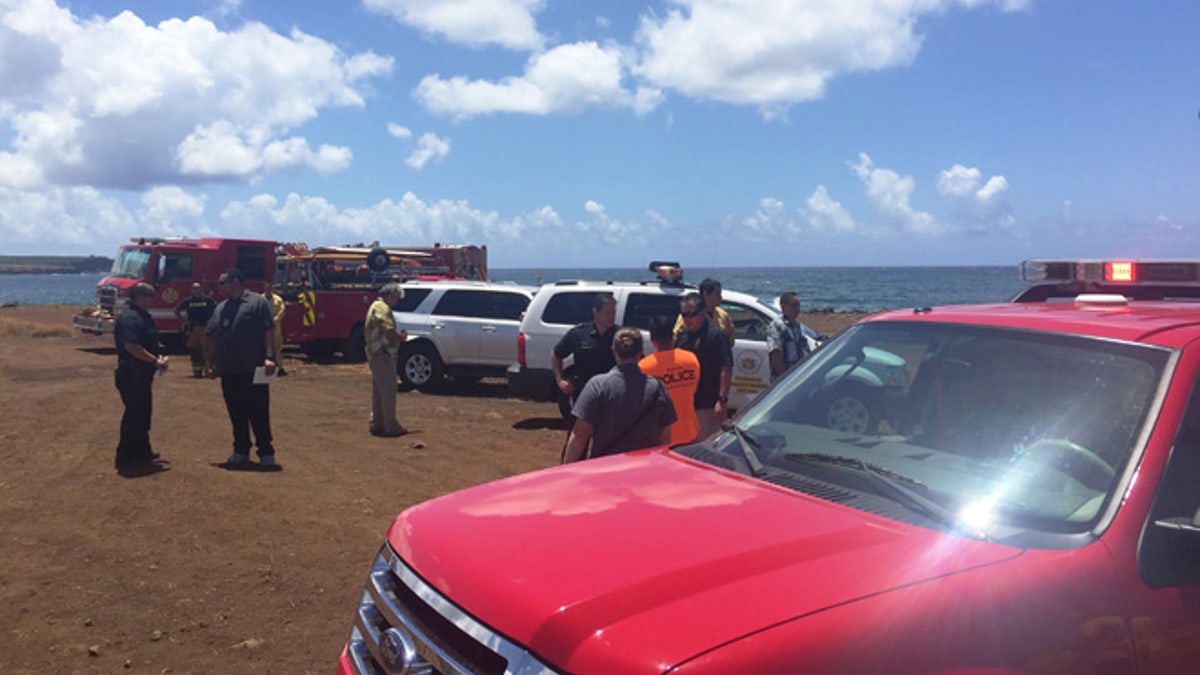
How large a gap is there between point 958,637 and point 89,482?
7.87 m

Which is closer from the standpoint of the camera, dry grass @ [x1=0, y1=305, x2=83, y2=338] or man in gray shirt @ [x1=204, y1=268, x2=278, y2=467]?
man in gray shirt @ [x1=204, y1=268, x2=278, y2=467]

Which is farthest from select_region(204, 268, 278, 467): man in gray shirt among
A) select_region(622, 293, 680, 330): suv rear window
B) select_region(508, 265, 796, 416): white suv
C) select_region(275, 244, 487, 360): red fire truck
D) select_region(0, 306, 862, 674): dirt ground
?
select_region(275, 244, 487, 360): red fire truck

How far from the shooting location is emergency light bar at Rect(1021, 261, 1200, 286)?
14.1ft

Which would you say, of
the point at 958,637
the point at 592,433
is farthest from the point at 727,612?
the point at 592,433

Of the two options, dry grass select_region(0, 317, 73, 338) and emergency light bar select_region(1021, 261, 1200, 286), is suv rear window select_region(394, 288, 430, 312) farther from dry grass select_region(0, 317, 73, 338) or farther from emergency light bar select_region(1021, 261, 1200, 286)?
dry grass select_region(0, 317, 73, 338)

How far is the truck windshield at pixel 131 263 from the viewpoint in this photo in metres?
21.2

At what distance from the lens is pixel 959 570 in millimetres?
2260

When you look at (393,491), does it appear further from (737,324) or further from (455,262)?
(455,262)

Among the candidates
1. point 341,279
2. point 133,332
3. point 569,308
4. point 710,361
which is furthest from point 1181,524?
point 341,279

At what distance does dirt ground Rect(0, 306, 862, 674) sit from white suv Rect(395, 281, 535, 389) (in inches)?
56.4

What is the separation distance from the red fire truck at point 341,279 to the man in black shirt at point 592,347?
39.7ft

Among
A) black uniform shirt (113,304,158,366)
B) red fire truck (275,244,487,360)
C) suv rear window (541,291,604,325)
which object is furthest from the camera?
red fire truck (275,244,487,360)

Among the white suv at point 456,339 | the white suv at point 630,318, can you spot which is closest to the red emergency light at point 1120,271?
the white suv at point 630,318

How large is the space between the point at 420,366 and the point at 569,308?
11.6 ft
